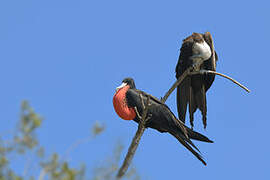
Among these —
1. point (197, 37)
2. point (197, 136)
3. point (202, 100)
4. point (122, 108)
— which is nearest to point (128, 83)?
point (122, 108)

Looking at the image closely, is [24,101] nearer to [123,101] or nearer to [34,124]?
[34,124]

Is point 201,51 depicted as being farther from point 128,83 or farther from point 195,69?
point 128,83

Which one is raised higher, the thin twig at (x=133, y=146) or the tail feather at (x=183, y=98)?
the tail feather at (x=183, y=98)

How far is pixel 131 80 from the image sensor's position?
4.70 meters

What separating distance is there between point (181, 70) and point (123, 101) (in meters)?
1.57

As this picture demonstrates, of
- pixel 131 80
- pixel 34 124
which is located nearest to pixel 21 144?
pixel 34 124

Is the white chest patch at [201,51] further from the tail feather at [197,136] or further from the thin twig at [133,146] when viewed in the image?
the thin twig at [133,146]

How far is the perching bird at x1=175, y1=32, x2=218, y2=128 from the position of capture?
5.44m

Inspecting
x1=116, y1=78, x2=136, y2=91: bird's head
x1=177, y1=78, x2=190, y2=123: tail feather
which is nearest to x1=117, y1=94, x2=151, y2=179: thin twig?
x1=116, y1=78, x2=136, y2=91: bird's head

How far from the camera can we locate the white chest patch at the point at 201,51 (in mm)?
5703

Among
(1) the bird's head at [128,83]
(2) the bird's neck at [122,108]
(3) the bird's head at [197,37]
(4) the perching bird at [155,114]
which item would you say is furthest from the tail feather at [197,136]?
(3) the bird's head at [197,37]

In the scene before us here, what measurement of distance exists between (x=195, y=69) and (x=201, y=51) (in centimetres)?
24

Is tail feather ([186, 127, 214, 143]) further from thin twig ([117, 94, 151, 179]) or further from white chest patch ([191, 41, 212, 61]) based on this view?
white chest patch ([191, 41, 212, 61])

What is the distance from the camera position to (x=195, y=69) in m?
5.62
